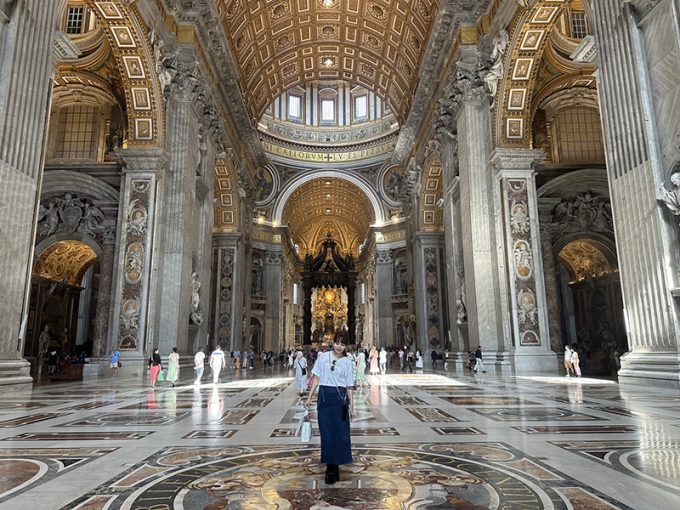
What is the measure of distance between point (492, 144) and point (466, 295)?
455 cm

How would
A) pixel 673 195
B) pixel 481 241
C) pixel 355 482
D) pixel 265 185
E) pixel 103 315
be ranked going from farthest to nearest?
1. pixel 265 185
2. pixel 103 315
3. pixel 481 241
4. pixel 673 195
5. pixel 355 482

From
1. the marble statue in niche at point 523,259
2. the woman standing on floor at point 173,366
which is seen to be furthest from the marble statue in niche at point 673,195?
the woman standing on floor at point 173,366

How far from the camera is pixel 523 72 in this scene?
13188mm

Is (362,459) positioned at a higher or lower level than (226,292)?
lower

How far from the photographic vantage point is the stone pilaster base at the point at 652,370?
21.8ft

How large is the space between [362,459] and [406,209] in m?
24.9

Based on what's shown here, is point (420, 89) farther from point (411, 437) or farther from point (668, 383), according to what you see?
point (411, 437)

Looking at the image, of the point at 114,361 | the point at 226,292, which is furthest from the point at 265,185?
the point at 114,361

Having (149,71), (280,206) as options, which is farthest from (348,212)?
(149,71)

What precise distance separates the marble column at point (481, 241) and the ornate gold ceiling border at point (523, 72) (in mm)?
593

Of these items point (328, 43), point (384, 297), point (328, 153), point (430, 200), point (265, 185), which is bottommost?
point (384, 297)

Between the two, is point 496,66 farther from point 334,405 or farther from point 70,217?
point 70,217

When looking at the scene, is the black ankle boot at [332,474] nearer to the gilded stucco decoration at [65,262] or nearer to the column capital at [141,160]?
the column capital at [141,160]

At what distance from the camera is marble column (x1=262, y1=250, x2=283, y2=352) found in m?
37.1
